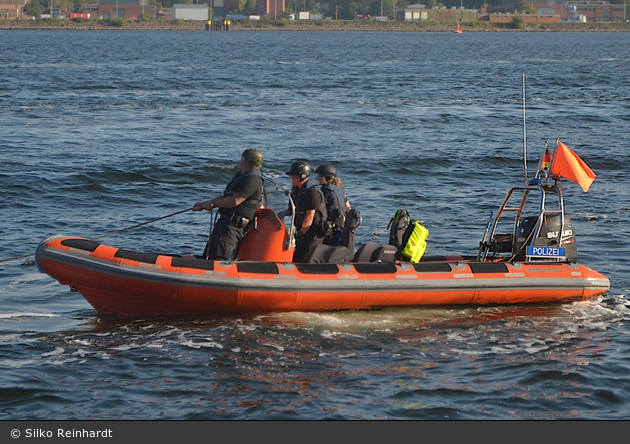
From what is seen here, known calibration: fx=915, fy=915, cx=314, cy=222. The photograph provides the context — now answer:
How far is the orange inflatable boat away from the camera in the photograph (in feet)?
28.2

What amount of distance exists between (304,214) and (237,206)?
67 centimetres

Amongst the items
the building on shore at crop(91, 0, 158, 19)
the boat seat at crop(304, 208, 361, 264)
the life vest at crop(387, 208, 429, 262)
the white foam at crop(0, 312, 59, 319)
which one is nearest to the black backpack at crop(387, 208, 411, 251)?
the life vest at crop(387, 208, 429, 262)

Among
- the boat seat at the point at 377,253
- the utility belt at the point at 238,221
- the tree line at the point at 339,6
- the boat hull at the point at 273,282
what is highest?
the tree line at the point at 339,6

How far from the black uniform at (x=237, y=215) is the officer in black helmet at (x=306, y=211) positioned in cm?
39

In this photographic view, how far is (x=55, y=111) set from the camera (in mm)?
26797

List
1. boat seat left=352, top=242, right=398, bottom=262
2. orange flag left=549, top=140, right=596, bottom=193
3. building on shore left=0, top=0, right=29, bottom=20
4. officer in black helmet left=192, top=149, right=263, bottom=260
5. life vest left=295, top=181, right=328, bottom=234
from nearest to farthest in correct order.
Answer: officer in black helmet left=192, top=149, right=263, bottom=260, life vest left=295, top=181, right=328, bottom=234, boat seat left=352, top=242, right=398, bottom=262, orange flag left=549, top=140, right=596, bottom=193, building on shore left=0, top=0, right=29, bottom=20

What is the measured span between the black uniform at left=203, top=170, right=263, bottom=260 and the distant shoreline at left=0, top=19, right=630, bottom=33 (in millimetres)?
127324

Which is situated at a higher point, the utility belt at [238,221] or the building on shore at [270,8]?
the building on shore at [270,8]

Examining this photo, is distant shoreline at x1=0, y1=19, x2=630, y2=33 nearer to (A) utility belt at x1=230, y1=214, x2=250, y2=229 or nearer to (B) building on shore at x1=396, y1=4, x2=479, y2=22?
(B) building on shore at x1=396, y1=4, x2=479, y2=22

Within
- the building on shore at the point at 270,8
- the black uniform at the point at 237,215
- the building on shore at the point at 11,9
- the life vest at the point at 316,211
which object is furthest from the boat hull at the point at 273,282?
the building on shore at the point at 270,8

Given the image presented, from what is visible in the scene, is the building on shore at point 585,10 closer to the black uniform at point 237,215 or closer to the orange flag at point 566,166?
the orange flag at point 566,166

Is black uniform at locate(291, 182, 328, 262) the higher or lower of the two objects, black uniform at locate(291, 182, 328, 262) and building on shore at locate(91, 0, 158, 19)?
the lower

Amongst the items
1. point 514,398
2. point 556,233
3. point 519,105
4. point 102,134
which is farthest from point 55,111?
point 514,398

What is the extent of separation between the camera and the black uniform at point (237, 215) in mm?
8859
